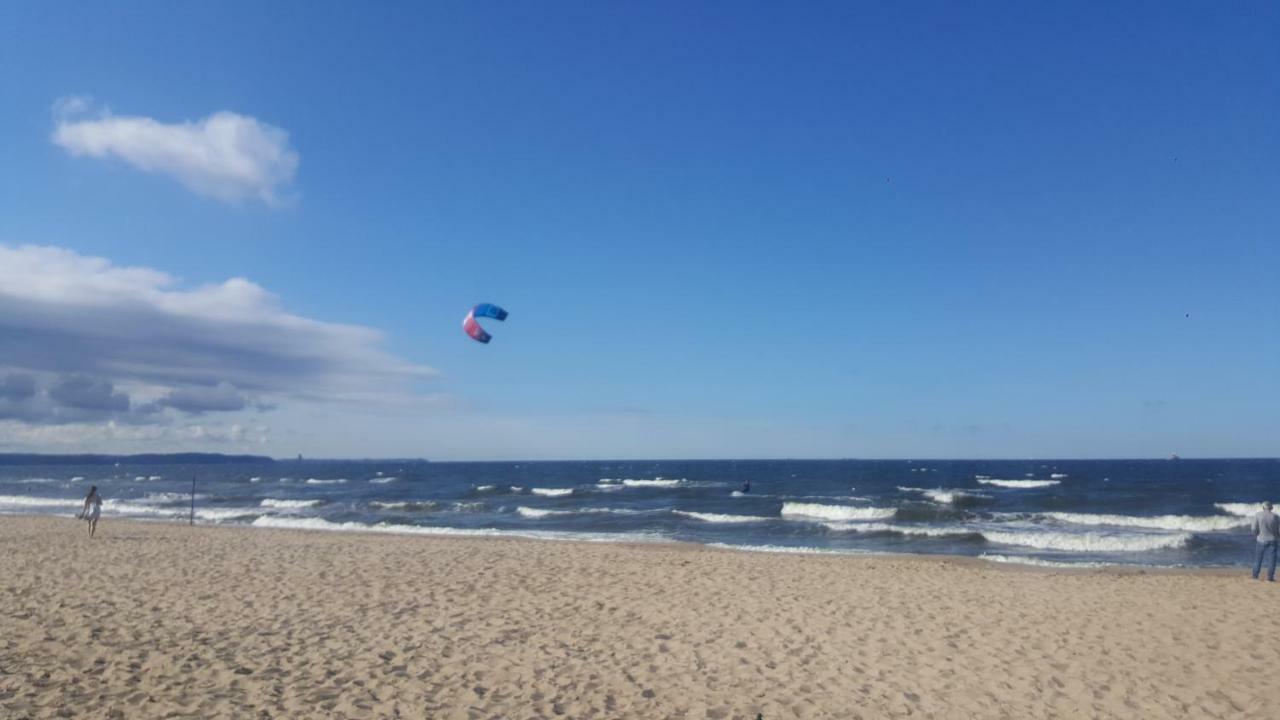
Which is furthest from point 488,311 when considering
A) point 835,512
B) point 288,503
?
point 288,503

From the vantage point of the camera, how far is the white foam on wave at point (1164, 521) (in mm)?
27000

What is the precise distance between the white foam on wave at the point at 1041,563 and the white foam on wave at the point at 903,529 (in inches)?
163

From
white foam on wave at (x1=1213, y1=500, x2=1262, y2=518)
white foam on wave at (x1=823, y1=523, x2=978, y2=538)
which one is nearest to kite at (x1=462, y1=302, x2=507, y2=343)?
white foam on wave at (x1=823, y1=523, x2=978, y2=538)

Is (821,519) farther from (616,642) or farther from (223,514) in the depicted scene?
(223,514)

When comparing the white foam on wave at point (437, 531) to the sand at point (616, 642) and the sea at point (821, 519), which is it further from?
the sand at point (616, 642)

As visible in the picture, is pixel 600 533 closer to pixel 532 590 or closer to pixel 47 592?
pixel 532 590

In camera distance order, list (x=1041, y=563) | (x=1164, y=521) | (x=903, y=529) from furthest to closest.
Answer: (x=1164, y=521), (x=903, y=529), (x=1041, y=563)

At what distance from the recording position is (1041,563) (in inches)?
681

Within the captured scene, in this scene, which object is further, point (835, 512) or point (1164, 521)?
point (835, 512)

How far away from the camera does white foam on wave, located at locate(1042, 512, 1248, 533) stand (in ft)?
88.6

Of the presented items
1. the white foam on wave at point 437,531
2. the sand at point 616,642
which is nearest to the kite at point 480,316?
the sand at point 616,642

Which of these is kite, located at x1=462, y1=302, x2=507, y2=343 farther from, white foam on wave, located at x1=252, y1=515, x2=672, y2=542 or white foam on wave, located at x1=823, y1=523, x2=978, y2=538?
white foam on wave, located at x1=823, y1=523, x2=978, y2=538

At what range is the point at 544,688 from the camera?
6.35m

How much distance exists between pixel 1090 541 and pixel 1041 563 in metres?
5.59
